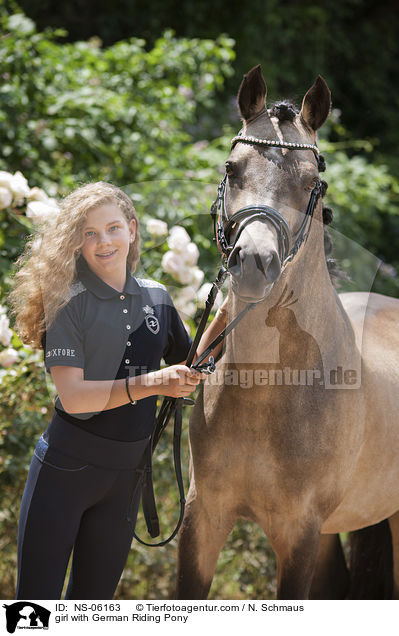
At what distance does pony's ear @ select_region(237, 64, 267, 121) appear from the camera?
1.98m

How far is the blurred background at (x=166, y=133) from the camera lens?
3.22m

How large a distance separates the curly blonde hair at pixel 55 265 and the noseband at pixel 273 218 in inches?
12.7

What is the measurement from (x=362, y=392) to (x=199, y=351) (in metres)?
0.60

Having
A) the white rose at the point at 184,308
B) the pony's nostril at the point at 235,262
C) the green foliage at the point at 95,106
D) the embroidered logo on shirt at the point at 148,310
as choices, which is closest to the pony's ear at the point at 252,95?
the pony's nostril at the point at 235,262

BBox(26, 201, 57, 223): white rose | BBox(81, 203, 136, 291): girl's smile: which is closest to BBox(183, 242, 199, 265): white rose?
BBox(26, 201, 57, 223): white rose

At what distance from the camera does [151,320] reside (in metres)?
2.08

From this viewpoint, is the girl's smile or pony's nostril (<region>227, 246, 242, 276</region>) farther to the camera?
the girl's smile

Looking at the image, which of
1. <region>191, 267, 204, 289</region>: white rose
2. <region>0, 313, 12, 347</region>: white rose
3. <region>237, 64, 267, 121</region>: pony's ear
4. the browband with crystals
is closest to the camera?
the browband with crystals

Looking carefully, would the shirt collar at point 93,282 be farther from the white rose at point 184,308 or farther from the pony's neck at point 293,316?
the white rose at point 184,308

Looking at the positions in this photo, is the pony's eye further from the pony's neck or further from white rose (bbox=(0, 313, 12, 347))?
white rose (bbox=(0, 313, 12, 347))

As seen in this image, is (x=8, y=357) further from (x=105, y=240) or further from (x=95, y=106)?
(x=95, y=106)

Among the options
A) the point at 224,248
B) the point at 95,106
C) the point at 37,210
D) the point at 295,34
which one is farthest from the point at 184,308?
the point at 295,34

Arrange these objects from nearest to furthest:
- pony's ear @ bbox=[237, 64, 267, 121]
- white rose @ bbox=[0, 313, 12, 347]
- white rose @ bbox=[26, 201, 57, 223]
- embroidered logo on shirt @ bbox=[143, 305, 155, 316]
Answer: pony's ear @ bbox=[237, 64, 267, 121] < embroidered logo on shirt @ bbox=[143, 305, 155, 316] < white rose @ bbox=[0, 313, 12, 347] < white rose @ bbox=[26, 201, 57, 223]

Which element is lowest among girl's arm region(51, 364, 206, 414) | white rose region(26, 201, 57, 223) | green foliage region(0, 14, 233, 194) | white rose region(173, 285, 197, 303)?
girl's arm region(51, 364, 206, 414)
